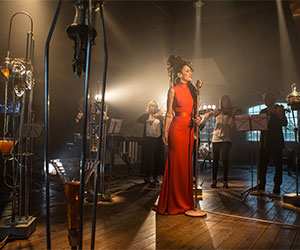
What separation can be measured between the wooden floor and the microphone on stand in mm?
1648

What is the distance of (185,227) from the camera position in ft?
9.25

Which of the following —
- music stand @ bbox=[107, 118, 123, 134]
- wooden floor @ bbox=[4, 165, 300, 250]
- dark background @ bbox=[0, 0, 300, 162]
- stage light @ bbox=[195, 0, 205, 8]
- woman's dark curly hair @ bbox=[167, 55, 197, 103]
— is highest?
stage light @ bbox=[195, 0, 205, 8]

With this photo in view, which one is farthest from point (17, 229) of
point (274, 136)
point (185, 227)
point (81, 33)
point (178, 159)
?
point (274, 136)

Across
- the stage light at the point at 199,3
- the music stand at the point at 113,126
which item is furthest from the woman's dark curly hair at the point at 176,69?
the stage light at the point at 199,3

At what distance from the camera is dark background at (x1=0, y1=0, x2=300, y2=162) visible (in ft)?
20.0

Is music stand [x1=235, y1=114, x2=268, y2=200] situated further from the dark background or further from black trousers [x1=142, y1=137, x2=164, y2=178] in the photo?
the dark background

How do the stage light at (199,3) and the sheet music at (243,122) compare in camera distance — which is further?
the stage light at (199,3)

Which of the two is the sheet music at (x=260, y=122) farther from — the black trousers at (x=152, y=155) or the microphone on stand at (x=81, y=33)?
the microphone on stand at (x=81, y=33)

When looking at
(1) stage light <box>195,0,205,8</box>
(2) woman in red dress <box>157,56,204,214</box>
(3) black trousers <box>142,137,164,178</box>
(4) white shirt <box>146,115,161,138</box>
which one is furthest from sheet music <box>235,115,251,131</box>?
(1) stage light <box>195,0,205,8</box>

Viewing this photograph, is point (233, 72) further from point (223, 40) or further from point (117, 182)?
point (117, 182)

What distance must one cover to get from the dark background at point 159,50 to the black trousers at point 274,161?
1.99m

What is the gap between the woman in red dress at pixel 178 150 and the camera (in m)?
3.32

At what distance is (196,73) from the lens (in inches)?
415

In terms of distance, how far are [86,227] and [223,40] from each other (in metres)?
6.94
